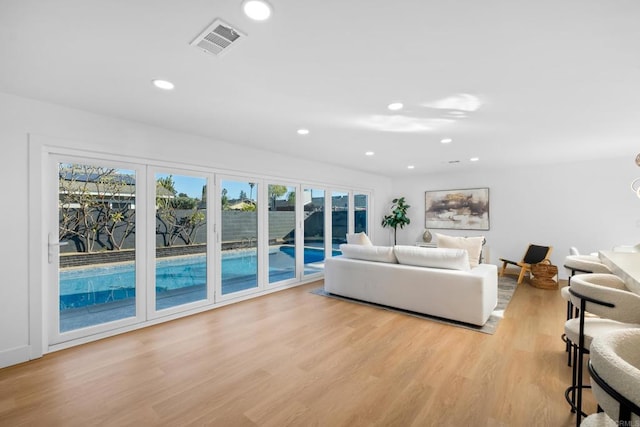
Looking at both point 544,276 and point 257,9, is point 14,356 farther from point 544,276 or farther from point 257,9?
point 544,276

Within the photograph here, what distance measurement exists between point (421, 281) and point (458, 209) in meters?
4.13

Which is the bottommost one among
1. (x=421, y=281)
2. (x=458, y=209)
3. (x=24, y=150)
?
(x=421, y=281)

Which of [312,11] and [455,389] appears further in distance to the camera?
[455,389]

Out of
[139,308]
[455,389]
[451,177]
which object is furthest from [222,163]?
[451,177]

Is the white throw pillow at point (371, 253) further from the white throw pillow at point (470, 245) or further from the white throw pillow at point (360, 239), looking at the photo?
the white throw pillow at point (470, 245)

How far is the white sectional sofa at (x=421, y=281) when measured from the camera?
3.29 m

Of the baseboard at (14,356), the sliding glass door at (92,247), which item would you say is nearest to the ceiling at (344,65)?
the sliding glass door at (92,247)

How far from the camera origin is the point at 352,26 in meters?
1.61

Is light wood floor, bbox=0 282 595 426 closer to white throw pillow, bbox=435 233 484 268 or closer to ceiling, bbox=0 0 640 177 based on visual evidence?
white throw pillow, bbox=435 233 484 268

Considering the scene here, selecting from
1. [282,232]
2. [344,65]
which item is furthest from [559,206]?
[344,65]

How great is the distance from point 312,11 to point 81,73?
6.26 ft

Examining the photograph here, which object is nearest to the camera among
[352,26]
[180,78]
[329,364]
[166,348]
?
[352,26]

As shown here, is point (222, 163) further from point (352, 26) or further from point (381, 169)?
point (381, 169)

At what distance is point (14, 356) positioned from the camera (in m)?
2.49
